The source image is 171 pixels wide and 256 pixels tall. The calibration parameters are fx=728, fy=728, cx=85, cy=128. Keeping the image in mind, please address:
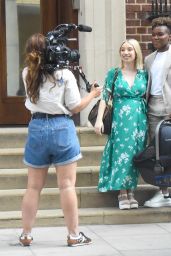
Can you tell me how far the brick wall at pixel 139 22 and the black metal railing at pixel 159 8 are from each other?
60 mm

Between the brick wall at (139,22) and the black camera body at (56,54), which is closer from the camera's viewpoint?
the black camera body at (56,54)

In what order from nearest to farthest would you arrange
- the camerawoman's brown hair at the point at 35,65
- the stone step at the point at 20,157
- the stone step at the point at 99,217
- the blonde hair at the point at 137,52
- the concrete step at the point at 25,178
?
the camerawoman's brown hair at the point at 35,65 → the stone step at the point at 99,217 → the blonde hair at the point at 137,52 → the concrete step at the point at 25,178 → the stone step at the point at 20,157

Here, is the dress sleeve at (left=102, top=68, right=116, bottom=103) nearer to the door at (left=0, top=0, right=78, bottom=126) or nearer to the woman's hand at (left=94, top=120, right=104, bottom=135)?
the woman's hand at (left=94, top=120, right=104, bottom=135)

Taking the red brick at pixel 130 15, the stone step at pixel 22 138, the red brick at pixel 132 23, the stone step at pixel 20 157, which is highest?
the red brick at pixel 130 15

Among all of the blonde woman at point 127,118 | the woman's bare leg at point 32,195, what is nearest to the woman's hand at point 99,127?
the blonde woman at point 127,118

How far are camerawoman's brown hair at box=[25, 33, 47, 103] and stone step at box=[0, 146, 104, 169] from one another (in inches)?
79.1

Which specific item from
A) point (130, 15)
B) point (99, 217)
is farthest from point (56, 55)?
point (130, 15)

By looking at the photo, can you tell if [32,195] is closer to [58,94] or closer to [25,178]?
[58,94]

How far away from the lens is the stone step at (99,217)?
23.0 ft

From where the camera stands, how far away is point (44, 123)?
6.13 metres

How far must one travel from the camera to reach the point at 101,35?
8.84 meters

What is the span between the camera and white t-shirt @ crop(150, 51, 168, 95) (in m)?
7.21

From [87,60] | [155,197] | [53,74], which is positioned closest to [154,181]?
[155,197]

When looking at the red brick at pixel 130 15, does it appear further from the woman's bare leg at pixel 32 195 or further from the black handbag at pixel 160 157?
the woman's bare leg at pixel 32 195
